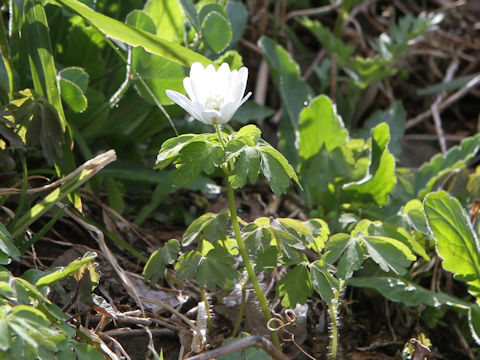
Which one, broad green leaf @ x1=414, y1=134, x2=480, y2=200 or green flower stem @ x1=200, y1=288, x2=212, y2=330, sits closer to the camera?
green flower stem @ x1=200, y1=288, x2=212, y2=330

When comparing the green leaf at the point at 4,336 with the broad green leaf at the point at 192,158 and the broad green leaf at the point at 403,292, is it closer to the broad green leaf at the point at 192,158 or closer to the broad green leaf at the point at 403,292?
the broad green leaf at the point at 192,158

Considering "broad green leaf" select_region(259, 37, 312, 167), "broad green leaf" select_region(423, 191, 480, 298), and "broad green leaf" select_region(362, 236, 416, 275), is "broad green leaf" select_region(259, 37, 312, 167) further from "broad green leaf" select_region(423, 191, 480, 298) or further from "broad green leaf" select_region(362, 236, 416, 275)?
"broad green leaf" select_region(362, 236, 416, 275)

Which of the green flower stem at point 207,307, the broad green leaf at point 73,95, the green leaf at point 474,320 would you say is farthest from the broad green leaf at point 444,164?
the broad green leaf at point 73,95

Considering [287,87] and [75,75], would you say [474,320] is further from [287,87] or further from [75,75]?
[75,75]

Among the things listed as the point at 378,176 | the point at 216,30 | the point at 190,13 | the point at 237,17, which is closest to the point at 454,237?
the point at 378,176

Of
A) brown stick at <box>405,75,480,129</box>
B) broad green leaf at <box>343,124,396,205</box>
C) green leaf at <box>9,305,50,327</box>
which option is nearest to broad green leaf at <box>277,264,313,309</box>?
green leaf at <box>9,305,50,327</box>
